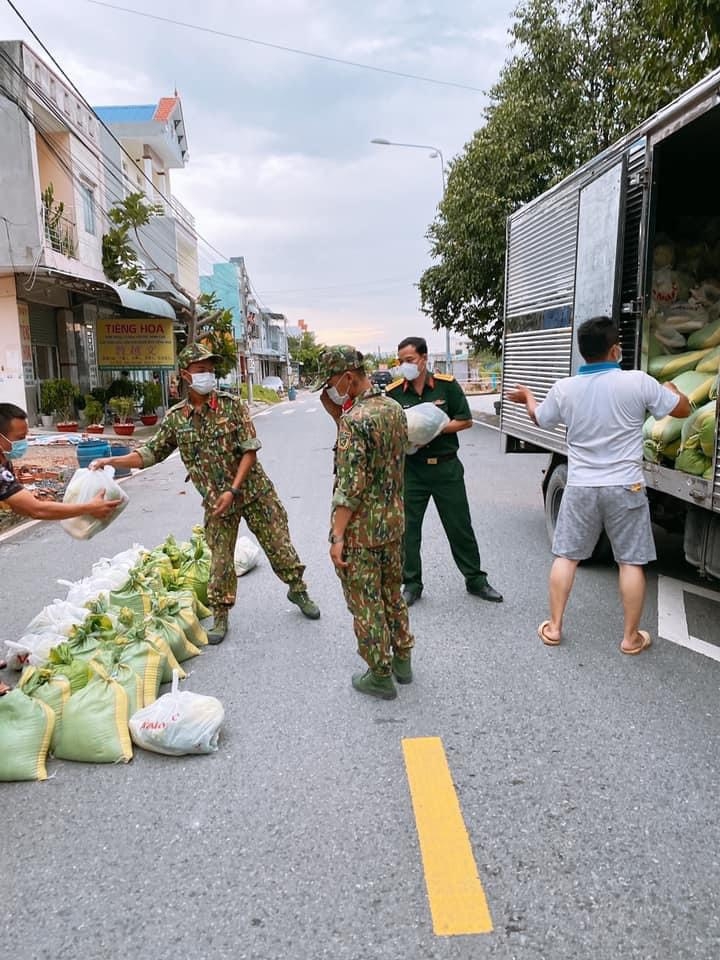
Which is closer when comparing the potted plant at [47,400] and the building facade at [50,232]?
the building facade at [50,232]

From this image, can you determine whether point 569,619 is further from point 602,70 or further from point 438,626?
point 602,70

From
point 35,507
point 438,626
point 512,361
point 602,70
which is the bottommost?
point 438,626

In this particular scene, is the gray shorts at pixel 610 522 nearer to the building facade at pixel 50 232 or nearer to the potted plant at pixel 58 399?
the building facade at pixel 50 232

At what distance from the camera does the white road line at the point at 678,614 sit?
4066 mm

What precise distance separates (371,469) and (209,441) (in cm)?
132

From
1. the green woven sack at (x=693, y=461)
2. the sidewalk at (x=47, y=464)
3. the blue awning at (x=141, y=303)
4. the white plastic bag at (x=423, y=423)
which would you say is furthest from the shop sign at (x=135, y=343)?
the green woven sack at (x=693, y=461)

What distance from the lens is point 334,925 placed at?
2.10 metres

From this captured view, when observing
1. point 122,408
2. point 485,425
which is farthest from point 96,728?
point 485,425

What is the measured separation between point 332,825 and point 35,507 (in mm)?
1739

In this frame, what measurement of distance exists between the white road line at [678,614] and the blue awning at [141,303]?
1579cm

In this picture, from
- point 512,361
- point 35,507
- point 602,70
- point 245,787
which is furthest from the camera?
point 602,70

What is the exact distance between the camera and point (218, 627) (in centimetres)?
434

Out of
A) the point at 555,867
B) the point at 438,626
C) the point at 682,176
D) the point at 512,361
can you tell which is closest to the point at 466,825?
the point at 555,867

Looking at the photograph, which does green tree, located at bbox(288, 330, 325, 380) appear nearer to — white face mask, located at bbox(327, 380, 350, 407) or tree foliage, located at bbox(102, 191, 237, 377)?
tree foliage, located at bbox(102, 191, 237, 377)
